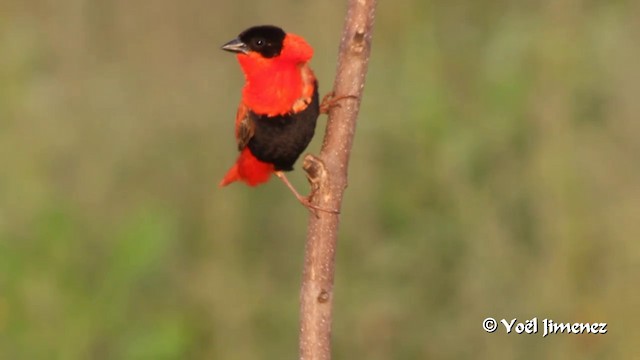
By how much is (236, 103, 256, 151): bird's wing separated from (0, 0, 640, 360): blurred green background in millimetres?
934

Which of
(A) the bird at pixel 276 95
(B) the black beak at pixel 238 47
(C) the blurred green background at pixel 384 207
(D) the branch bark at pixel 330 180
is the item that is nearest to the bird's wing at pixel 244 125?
(A) the bird at pixel 276 95

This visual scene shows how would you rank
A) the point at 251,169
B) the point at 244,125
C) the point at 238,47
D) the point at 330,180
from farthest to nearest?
the point at 251,169
the point at 244,125
the point at 238,47
the point at 330,180

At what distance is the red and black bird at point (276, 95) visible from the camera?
6.77 feet

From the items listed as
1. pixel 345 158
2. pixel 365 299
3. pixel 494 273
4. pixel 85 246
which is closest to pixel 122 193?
pixel 85 246

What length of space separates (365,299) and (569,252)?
1.93 feet

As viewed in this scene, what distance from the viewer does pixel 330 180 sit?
185 cm

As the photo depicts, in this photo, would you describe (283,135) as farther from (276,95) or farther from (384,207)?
(384,207)

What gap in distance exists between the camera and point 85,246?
346 centimetres

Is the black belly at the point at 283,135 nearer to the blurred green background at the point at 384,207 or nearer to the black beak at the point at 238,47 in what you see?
the black beak at the point at 238,47

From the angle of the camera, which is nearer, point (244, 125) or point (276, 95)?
point (276, 95)

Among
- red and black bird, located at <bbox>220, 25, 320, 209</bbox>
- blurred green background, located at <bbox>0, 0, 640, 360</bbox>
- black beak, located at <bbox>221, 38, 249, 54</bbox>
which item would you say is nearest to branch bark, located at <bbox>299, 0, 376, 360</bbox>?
red and black bird, located at <bbox>220, 25, 320, 209</bbox>

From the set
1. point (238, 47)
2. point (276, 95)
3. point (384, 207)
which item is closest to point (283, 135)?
point (276, 95)

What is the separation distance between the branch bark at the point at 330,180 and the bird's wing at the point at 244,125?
0.36 m

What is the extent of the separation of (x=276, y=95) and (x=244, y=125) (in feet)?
0.47
